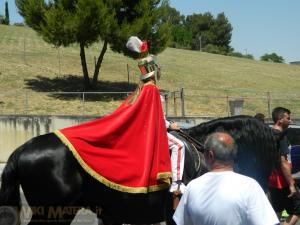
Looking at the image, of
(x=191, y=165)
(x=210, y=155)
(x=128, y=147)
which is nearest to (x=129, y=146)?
(x=128, y=147)

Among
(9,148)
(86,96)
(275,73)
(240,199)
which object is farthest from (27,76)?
(240,199)

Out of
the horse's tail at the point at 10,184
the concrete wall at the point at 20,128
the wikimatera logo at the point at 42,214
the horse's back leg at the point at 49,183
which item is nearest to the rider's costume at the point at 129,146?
the horse's back leg at the point at 49,183

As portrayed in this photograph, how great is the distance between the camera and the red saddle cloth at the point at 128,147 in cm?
643

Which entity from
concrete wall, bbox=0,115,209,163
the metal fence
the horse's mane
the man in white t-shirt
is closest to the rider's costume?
the horse's mane

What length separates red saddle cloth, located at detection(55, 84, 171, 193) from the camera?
6.43m

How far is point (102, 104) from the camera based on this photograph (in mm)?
30031

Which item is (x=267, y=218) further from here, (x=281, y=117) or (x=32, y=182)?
(x=281, y=117)

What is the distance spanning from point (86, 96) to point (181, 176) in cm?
2527

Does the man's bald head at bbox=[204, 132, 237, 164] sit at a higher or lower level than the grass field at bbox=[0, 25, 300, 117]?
lower

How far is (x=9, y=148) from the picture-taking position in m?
20.9

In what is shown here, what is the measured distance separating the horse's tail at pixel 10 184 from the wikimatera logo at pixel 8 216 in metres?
0.06

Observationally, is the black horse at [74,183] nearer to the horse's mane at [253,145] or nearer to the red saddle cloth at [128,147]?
the horse's mane at [253,145]

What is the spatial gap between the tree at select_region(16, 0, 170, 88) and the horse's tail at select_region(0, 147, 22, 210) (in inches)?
996

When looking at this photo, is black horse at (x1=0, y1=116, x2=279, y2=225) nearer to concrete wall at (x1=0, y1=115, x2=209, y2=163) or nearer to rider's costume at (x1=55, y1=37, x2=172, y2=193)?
rider's costume at (x1=55, y1=37, x2=172, y2=193)
